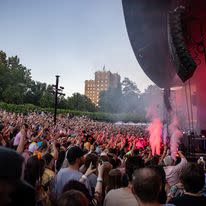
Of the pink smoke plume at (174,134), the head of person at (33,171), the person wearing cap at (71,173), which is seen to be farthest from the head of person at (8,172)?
the pink smoke plume at (174,134)

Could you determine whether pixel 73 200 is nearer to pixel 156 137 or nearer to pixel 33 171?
pixel 33 171

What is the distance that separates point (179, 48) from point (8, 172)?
10178mm

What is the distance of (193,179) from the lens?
3.04 metres

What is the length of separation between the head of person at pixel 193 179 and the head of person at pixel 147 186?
30.4 inches

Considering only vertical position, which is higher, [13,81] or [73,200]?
[13,81]

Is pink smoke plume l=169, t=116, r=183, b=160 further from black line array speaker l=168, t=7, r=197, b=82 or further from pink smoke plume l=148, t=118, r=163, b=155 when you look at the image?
black line array speaker l=168, t=7, r=197, b=82

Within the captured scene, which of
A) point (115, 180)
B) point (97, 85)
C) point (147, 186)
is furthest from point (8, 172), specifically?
point (97, 85)

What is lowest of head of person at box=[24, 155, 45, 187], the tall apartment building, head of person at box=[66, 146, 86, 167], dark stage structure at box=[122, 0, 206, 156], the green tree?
head of person at box=[24, 155, 45, 187]

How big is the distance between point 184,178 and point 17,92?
49804 millimetres

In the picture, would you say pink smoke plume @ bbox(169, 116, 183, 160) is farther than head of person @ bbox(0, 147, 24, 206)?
Yes

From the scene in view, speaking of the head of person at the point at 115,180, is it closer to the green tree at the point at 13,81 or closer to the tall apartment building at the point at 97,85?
the green tree at the point at 13,81

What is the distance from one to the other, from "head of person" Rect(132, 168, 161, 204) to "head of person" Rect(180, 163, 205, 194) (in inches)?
30.4

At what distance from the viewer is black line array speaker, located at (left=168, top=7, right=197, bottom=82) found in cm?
1059

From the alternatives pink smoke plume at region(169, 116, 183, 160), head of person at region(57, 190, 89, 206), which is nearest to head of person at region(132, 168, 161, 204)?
head of person at region(57, 190, 89, 206)
